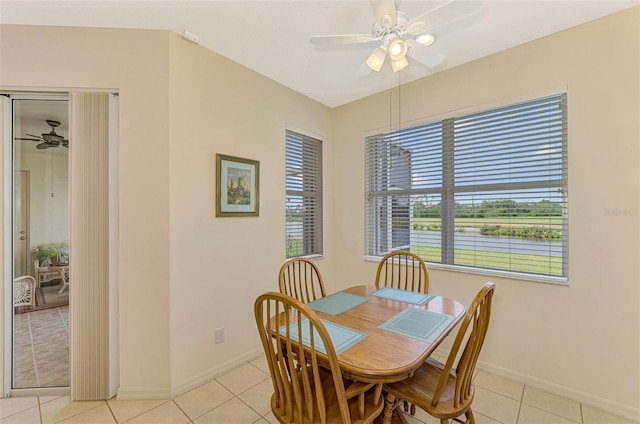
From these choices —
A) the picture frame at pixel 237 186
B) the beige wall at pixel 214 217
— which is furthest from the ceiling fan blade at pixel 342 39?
the picture frame at pixel 237 186

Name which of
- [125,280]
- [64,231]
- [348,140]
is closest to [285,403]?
[125,280]

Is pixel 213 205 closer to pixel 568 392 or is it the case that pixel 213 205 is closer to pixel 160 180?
pixel 160 180

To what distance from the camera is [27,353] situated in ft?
6.90

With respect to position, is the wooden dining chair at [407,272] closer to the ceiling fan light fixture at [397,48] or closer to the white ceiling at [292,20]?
the ceiling fan light fixture at [397,48]

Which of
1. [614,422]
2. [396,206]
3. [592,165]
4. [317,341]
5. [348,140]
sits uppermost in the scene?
[348,140]

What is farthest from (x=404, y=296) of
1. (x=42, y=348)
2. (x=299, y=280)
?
Answer: (x=42, y=348)

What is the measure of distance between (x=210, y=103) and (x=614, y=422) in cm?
363

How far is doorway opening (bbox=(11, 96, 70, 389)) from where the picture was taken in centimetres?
205

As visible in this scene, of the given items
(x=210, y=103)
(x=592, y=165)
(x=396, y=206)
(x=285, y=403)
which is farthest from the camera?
(x=396, y=206)

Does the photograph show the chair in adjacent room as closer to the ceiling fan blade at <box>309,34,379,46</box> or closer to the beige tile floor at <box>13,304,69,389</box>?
the beige tile floor at <box>13,304,69,389</box>

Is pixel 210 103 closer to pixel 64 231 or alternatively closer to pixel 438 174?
pixel 64 231

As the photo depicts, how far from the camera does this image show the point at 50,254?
2.10 m

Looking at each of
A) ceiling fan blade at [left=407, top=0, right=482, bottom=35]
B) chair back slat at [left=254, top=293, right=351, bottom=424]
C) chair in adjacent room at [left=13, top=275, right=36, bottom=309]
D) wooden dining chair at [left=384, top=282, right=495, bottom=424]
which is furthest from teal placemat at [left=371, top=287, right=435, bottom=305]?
chair in adjacent room at [left=13, top=275, right=36, bottom=309]

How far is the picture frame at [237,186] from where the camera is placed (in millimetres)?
2350
